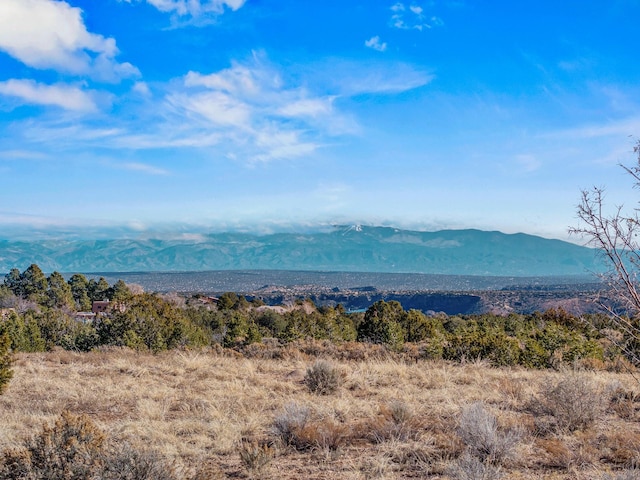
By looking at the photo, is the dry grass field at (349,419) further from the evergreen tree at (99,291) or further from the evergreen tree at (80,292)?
the evergreen tree at (99,291)

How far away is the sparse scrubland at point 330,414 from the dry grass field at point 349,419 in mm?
32

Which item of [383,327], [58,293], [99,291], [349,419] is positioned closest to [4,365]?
[349,419]

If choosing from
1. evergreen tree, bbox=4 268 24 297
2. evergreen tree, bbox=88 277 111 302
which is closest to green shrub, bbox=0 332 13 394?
evergreen tree, bbox=4 268 24 297

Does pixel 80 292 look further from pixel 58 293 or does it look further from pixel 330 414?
pixel 330 414

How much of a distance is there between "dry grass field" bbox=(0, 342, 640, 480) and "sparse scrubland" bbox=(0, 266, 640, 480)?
32 mm

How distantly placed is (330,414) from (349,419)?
1.14 feet

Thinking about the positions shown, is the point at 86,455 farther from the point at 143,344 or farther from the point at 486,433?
the point at 143,344

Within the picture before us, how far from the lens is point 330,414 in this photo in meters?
8.80

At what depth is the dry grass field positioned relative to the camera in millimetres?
6285

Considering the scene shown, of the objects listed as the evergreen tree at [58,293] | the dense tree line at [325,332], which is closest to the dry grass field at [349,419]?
the dense tree line at [325,332]

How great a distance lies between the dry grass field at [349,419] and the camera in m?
6.29

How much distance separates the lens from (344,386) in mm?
11484

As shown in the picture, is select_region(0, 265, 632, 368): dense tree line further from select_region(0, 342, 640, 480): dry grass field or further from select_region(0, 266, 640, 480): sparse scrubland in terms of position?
select_region(0, 342, 640, 480): dry grass field

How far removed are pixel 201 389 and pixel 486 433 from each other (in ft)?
22.0
